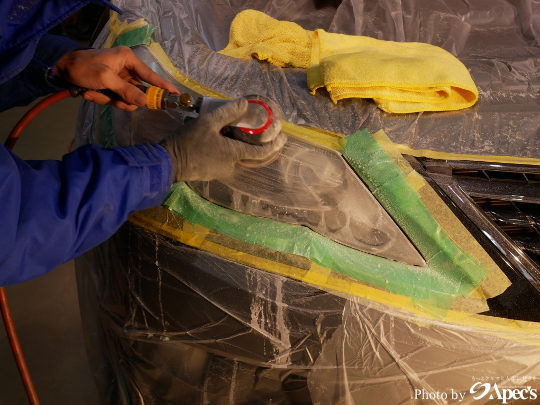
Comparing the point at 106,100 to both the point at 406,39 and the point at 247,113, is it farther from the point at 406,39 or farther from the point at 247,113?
the point at 406,39

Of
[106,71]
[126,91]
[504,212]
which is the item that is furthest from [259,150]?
[504,212]

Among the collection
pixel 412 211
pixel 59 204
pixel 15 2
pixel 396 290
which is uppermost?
pixel 15 2

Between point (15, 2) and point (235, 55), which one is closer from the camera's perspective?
point (15, 2)

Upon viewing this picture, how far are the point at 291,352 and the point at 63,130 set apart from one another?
2201mm

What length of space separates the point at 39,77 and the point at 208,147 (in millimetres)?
572

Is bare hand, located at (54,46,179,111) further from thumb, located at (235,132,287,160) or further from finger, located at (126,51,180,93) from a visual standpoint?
thumb, located at (235,132,287,160)

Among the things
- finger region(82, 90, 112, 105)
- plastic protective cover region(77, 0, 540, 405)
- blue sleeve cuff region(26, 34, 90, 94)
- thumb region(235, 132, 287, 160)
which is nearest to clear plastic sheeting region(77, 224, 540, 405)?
plastic protective cover region(77, 0, 540, 405)

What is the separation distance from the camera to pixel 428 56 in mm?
1099

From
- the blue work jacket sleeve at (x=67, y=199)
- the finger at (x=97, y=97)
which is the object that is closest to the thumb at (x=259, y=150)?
A: the blue work jacket sleeve at (x=67, y=199)

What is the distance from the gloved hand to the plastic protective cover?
5.5 inches

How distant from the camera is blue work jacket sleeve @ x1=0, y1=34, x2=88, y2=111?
1041 millimetres

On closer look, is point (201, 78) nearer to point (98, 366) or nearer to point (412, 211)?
point (412, 211)

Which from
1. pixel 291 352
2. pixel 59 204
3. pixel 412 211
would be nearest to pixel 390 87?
pixel 412 211

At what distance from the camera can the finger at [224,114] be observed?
2.60ft
